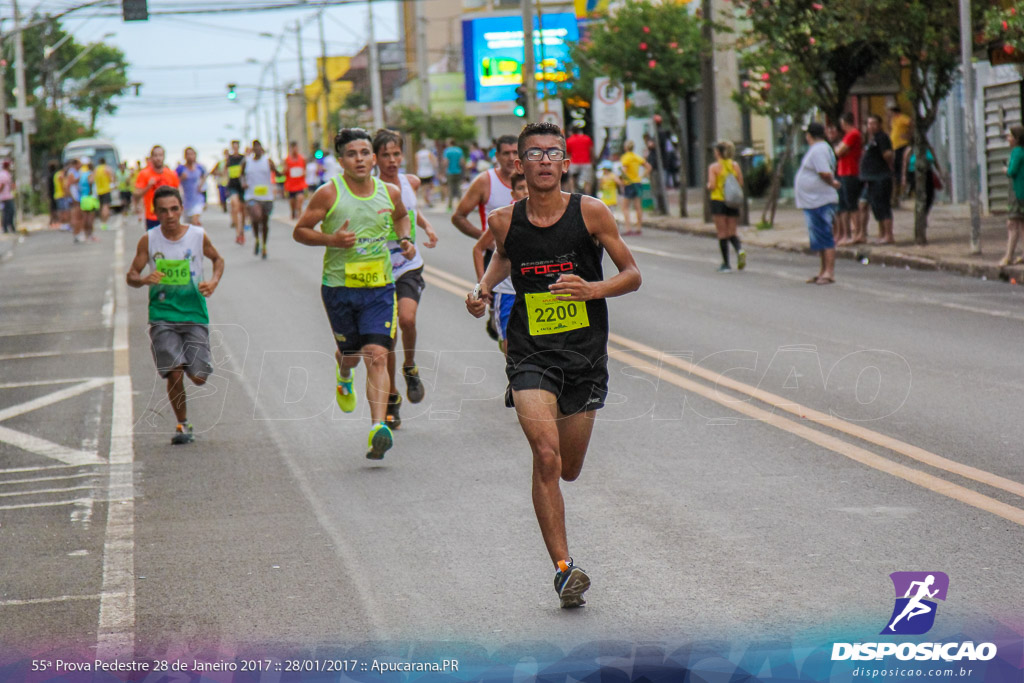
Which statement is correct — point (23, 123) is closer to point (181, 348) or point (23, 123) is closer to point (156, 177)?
point (156, 177)

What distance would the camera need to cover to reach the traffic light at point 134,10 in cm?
2902

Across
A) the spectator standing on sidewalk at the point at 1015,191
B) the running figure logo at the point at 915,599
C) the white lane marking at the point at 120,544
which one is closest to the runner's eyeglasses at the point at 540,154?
the running figure logo at the point at 915,599

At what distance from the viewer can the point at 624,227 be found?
29.7 m

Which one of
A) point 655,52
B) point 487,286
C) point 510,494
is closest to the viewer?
point 487,286

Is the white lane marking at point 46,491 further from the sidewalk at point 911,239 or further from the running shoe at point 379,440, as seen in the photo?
the sidewalk at point 911,239

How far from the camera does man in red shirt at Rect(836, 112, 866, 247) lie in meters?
20.6

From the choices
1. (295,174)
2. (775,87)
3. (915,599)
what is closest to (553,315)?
(915,599)

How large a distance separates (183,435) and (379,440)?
1.92m

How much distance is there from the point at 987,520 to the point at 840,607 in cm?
144

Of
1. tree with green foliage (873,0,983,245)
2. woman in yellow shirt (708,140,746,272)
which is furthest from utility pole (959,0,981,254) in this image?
woman in yellow shirt (708,140,746,272)

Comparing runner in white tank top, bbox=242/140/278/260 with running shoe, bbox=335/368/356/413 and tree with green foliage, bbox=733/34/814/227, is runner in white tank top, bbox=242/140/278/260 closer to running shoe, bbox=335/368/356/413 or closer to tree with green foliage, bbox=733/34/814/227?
tree with green foliage, bbox=733/34/814/227

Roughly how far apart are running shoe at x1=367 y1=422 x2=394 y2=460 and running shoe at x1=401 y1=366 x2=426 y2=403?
5.94 ft

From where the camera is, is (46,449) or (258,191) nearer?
(46,449)

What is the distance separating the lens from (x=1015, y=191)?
16.5 m
